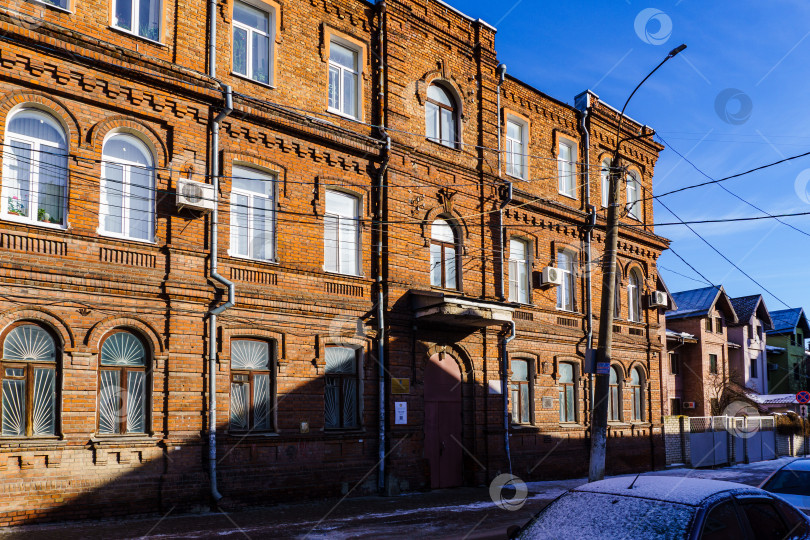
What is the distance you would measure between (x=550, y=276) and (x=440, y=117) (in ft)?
18.7

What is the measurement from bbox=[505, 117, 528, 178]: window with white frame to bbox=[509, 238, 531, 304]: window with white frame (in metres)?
2.06

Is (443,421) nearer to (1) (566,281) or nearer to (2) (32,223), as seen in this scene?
(1) (566,281)

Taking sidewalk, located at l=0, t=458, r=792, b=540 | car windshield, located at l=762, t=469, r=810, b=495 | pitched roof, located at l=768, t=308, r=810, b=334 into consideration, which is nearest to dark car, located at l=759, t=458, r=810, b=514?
car windshield, located at l=762, t=469, r=810, b=495

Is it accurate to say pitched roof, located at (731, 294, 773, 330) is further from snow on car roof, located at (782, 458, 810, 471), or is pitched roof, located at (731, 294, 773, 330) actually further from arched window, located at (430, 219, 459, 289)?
snow on car roof, located at (782, 458, 810, 471)

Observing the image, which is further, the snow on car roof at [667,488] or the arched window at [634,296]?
the arched window at [634,296]

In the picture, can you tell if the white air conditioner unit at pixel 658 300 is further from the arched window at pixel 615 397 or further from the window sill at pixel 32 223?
the window sill at pixel 32 223

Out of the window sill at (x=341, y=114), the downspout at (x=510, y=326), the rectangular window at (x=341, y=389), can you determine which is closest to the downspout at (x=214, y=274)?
the window sill at (x=341, y=114)

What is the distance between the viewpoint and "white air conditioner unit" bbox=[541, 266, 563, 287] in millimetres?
21391

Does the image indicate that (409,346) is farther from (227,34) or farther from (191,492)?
(227,34)

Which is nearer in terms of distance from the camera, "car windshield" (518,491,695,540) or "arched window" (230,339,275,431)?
"car windshield" (518,491,695,540)

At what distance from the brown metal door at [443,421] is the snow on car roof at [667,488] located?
11.0 m

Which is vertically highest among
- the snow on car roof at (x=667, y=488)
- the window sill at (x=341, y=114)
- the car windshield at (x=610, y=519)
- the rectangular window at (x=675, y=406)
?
the window sill at (x=341, y=114)

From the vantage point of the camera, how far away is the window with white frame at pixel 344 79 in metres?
17.1

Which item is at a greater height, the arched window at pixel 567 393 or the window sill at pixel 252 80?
the window sill at pixel 252 80
